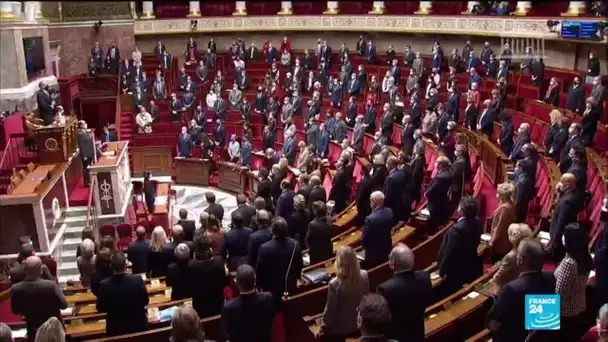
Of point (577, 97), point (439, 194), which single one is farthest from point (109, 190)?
point (577, 97)

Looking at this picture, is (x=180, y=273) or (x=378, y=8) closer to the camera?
(x=180, y=273)

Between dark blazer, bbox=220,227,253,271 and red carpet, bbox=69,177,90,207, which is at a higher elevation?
dark blazer, bbox=220,227,253,271

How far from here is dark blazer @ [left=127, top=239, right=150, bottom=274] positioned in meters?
6.32

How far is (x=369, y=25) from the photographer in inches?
722

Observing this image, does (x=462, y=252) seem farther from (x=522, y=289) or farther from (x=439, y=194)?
(x=439, y=194)

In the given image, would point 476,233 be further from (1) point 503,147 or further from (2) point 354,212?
(1) point 503,147

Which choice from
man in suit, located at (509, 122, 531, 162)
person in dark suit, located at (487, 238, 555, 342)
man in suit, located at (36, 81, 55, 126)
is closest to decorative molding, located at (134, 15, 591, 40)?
man in suit, located at (509, 122, 531, 162)

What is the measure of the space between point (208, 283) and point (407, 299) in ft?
4.82

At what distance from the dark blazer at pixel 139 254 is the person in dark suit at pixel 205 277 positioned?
6.52 ft

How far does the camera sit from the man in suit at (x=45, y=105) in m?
12.1

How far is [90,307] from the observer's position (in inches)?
220

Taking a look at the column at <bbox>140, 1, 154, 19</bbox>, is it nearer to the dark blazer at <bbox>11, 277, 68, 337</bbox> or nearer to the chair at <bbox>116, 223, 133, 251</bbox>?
the chair at <bbox>116, 223, 133, 251</bbox>

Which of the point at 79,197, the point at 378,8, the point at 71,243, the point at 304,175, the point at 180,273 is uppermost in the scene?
the point at 378,8

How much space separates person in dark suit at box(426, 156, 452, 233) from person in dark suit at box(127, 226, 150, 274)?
290 cm
